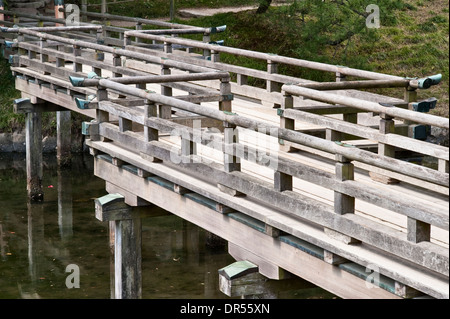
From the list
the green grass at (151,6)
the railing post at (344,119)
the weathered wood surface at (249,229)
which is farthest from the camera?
the green grass at (151,6)

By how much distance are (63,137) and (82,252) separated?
6.24 metres

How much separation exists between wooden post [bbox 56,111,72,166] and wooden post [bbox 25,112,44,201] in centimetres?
248

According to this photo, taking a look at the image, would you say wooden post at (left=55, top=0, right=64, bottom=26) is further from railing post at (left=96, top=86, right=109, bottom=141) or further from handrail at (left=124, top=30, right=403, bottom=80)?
railing post at (left=96, top=86, right=109, bottom=141)

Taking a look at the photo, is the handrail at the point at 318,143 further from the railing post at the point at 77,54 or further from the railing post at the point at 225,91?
the railing post at the point at 77,54

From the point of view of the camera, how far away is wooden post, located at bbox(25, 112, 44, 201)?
16547 millimetres

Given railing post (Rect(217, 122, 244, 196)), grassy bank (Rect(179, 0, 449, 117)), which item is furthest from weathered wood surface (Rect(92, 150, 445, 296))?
grassy bank (Rect(179, 0, 449, 117))

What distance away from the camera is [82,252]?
13531mm

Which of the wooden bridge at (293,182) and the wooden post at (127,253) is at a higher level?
the wooden bridge at (293,182)

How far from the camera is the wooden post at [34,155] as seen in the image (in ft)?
54.3

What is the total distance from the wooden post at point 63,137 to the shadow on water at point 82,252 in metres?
1.51

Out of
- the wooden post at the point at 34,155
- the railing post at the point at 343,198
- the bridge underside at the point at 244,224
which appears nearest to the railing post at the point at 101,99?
the bridge underside at the point at 244,224

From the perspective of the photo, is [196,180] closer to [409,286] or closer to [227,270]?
[227,270]

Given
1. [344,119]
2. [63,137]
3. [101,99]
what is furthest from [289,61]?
[63,137]

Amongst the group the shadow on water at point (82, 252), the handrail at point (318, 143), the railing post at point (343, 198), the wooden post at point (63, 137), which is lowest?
the shadow on water at point (82, 252)
